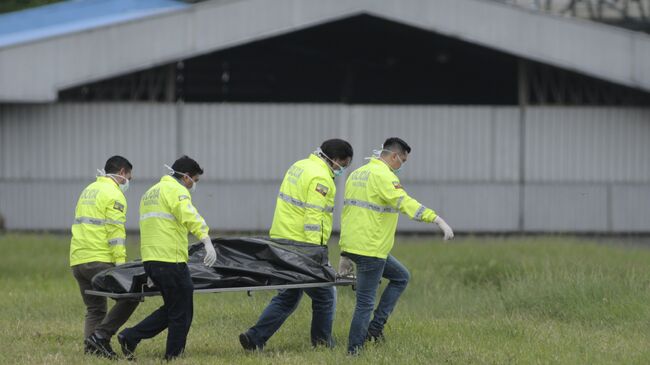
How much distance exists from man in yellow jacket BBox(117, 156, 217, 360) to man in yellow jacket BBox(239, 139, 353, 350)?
1.03 m

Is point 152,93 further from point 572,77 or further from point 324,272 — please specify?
point 324,272

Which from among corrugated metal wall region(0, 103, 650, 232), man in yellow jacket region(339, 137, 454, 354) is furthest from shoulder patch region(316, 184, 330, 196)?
corrugated metal wall region(0, 103, 650, 232)

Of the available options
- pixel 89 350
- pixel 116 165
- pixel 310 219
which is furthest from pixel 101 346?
Answer: pixel 310 219

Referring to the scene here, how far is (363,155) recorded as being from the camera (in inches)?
1075

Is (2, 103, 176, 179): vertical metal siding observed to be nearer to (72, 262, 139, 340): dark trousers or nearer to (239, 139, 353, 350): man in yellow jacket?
(72, 262, 139, 340): dark trousers

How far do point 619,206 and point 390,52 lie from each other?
777 cm

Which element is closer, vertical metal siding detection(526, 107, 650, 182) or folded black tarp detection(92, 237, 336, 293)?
folded black tarp detection(92, 237, 336, 293)

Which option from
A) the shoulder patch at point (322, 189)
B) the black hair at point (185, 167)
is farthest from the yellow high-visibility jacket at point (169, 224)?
the shoulder patch at point (322, 189)

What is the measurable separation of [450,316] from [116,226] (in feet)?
16.4

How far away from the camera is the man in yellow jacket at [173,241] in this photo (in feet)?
37.4

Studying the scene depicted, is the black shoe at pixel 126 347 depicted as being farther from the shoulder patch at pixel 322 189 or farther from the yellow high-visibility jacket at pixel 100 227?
the shoulder patch at pixel 322 189

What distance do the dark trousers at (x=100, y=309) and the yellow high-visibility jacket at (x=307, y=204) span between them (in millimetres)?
1611

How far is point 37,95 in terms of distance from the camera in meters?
24.9

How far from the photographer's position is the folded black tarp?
12.0 m
